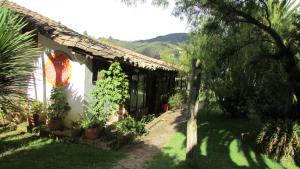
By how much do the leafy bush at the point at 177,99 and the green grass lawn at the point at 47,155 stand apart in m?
11.2

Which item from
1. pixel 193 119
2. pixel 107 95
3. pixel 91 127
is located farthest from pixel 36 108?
pixel 193 119

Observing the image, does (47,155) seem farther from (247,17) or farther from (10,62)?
(247,17)

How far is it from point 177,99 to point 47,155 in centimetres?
1305

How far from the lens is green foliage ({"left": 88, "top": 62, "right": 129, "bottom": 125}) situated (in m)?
10.1

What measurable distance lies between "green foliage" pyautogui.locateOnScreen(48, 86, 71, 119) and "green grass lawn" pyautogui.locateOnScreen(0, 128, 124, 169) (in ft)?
3.06

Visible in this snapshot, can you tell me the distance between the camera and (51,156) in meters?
8.49

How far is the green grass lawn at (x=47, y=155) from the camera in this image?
779 cm

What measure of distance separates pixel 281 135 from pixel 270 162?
41.7 inches

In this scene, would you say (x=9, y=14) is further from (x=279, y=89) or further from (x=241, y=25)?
(x=279, y=89)

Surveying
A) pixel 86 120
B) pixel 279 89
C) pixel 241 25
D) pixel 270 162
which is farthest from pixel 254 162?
pixel 86 120

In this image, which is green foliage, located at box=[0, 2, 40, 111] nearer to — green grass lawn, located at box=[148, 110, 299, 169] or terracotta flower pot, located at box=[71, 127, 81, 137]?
terracotta flower pot, located at box=[71, 127, 81, 137]

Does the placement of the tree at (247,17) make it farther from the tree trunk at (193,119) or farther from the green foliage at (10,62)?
the green foliage at (10,62)

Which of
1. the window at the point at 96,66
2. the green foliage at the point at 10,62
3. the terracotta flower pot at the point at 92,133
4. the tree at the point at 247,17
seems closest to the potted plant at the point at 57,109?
the window at the point at 96,66

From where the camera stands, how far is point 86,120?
10.0 meters
